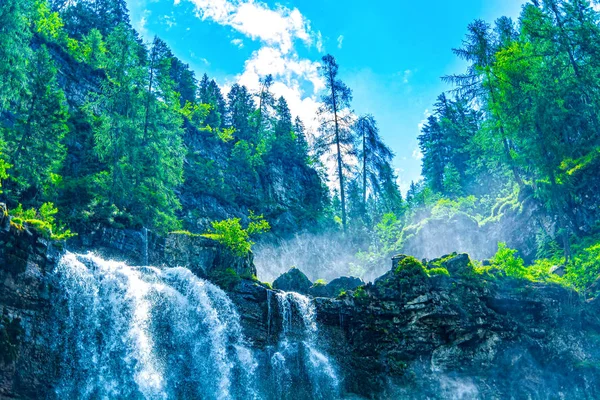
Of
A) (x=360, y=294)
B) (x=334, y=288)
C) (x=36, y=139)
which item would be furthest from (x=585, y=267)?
(x=36, y=139)

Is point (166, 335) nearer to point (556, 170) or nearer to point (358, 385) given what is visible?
point (358, 385)

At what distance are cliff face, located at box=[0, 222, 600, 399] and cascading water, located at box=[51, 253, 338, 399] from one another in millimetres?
825

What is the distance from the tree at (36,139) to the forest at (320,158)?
0.25 ft

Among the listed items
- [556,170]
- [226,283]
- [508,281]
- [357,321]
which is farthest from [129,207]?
[556,170]

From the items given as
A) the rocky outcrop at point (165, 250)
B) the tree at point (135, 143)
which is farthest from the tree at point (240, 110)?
the rocky outcrop at point (165, 250)

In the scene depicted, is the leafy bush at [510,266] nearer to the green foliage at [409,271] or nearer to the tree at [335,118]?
the green foliage at [409,271]

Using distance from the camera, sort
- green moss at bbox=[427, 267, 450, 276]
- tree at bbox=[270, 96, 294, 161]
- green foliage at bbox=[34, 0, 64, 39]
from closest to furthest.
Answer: green moss at bbox=[427, 267, 450, 276]
green foliage at bbox=[34, 0, 64, 39]
tree at bbox=[270, 96, 294, 161]

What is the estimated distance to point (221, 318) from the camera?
23.2 metres

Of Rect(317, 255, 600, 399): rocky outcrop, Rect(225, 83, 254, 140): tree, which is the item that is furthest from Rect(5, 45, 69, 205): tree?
Rect(225, 83, 254, 140): tree

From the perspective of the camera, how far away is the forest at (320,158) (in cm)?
2580

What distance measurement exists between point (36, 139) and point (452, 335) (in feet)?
79.4

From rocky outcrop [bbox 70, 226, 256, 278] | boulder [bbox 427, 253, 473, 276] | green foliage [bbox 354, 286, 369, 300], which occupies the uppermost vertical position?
rocky outcrop [bbox 70, 226, 256, 278]

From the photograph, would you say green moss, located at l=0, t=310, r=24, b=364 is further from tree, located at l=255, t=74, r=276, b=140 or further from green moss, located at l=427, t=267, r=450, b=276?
tree, located at l=255, t=74, r=276, b=140

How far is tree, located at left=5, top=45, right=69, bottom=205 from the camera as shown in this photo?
24.4 m
